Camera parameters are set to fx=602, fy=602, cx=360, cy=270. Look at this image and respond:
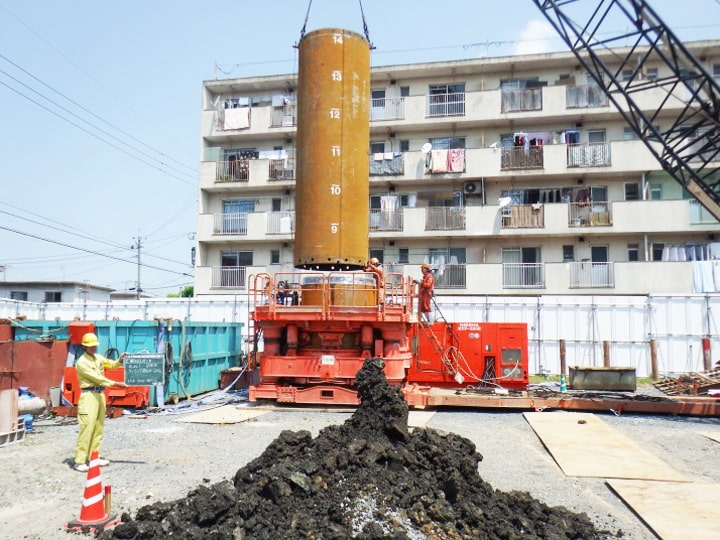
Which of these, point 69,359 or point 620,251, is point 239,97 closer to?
point 620,251

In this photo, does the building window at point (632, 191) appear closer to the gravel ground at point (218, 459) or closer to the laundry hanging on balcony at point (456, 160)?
the laundry hanging on balcony at point (456, 160)

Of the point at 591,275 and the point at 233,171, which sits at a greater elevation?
the point at 233,171

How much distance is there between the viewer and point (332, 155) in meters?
13.8

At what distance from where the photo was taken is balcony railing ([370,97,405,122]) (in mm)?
30359

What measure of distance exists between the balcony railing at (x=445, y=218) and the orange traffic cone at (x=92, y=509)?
24.6 metres

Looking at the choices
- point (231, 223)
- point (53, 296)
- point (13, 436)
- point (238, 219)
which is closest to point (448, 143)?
point (238, 219)

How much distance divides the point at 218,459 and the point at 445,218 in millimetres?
22072

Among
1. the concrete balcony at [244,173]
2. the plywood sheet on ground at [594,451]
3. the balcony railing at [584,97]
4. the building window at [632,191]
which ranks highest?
the balcony railing at [584,97]

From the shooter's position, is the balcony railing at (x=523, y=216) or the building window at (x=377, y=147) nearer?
the balcony railing at (x=523, y=216)

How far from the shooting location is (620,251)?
28.5 m

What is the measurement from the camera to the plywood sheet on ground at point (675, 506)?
5820 mm

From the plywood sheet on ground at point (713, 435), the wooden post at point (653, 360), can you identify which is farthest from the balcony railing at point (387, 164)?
the plywood sheet on ground at point (713, 435)

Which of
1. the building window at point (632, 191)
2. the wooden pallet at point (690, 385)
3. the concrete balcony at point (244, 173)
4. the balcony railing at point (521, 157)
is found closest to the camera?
the wooden pallet at point (690, 385)

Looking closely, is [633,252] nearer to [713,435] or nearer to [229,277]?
[713,435]
